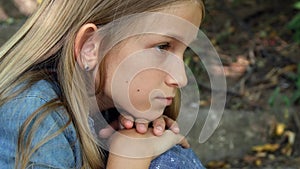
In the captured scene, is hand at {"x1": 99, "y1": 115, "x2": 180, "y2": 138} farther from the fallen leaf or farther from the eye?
the fallen leaf

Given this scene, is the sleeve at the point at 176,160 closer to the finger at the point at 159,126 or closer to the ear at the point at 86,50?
the finger at the point at 159,126

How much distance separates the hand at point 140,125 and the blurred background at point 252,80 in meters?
0.82

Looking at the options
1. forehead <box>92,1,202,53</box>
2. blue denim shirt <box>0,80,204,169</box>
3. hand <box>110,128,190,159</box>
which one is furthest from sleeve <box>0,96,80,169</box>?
forehead <box>92,1,202,53</box>

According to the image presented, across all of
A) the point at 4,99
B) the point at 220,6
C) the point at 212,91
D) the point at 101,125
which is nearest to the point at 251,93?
the point at 212,91

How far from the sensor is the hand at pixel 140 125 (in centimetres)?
176

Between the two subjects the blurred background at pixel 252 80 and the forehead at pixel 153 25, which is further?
the blurred background at pixel 252 80

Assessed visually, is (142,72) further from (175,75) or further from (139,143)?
(139,143)

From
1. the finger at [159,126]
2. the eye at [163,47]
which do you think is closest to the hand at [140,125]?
the finger at [159,126]

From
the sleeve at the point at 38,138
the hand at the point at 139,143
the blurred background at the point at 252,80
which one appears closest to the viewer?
the sleeve at the point at 38,138

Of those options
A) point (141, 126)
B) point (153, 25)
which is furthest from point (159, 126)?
point (153, 25)

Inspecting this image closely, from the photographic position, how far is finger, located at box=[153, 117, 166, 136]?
1794mm

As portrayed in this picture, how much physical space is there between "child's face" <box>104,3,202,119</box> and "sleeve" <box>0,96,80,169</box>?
0.58 ft

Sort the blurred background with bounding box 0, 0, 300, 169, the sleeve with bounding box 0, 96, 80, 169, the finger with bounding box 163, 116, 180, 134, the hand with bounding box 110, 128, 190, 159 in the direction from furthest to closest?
the blurred background with bounding box 0, 0, 300, 169 < the finger with bounding box 163, 116, 180, 134 < the hand with bounding box 110, 128, 190, 159 < the sleeve with bounding box 0, 96, 80, 169

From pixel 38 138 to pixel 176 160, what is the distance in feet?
1.39
